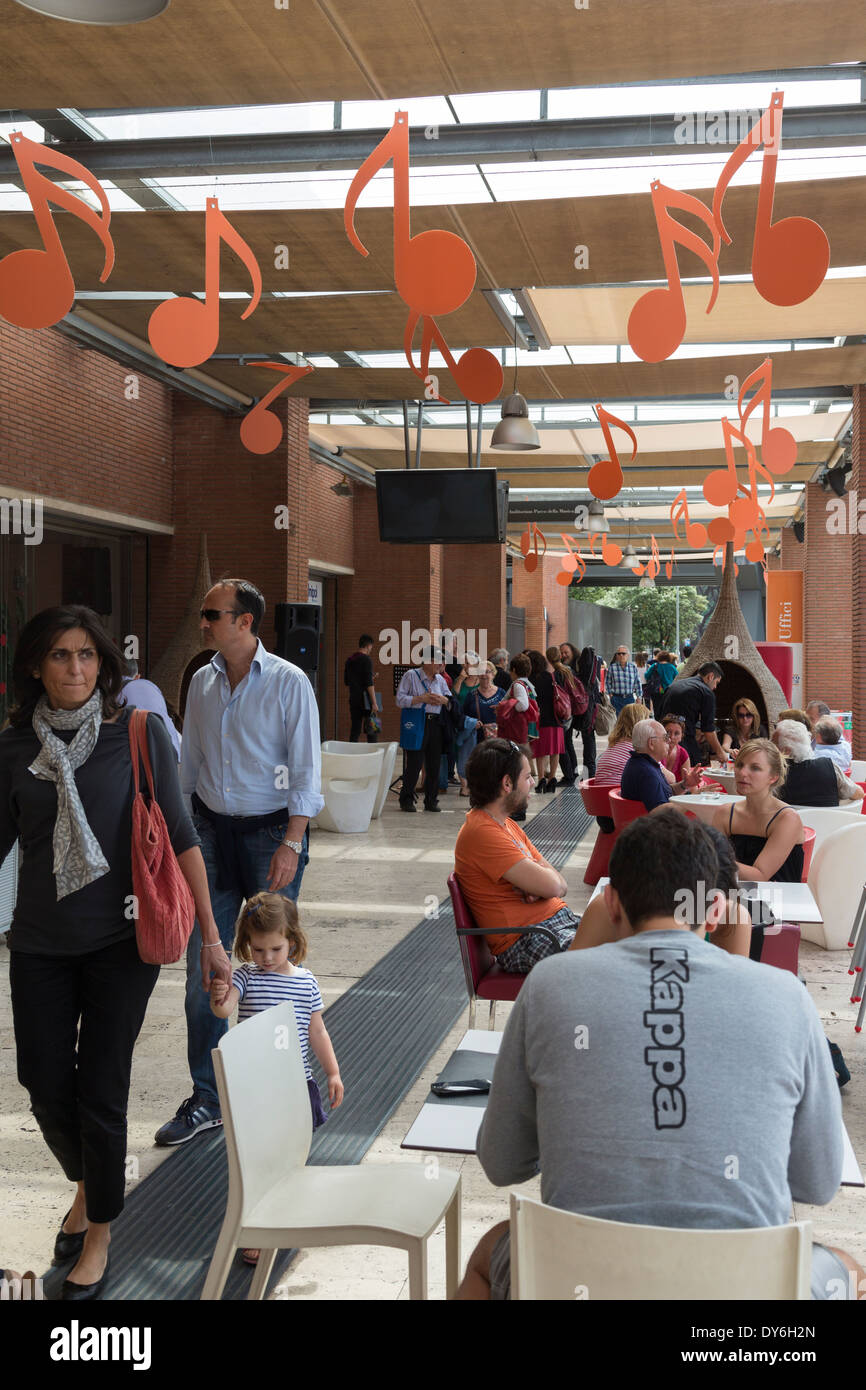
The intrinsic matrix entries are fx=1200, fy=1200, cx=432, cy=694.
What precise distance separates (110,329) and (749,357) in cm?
528

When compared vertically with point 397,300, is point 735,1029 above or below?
below

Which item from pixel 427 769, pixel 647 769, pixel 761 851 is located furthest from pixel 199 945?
pixel 427 769

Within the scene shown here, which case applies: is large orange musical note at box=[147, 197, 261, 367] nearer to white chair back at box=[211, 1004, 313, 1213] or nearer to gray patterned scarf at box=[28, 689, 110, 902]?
gray patterned scarf at box=[28, 689, 110, 902]

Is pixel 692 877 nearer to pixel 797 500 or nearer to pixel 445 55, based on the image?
pixel 445 55

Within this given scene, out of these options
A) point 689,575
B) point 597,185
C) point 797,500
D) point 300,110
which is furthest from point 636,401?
point 689,575

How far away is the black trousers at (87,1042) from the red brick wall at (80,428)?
6.92 meters

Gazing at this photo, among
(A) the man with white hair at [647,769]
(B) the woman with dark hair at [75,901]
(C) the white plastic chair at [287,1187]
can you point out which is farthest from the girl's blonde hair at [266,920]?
(A) the man with white hair at [647,769]

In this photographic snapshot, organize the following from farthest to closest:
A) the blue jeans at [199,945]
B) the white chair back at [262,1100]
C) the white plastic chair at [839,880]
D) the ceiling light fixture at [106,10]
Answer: the white plastic chair at [839,880]
the blue jeans at [199,945]
the ceiling light fixture at [106,10]
the white chair back at [262,1100]

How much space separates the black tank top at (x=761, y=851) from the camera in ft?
16.6

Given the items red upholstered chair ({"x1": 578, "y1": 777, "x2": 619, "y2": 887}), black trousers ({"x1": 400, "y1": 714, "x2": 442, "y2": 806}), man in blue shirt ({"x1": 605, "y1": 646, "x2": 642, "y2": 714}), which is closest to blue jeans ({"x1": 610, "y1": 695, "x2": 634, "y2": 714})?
man in blue shirt ({"x1": 605, "y1": 646, "x2": 642, "y2": 714})

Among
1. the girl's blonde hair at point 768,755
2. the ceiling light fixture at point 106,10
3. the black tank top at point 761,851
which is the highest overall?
the ceiling light fixture at point 106,10

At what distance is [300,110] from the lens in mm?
5750

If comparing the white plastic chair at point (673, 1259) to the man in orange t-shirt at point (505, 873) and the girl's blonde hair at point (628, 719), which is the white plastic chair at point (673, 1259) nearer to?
the man in orange t-shirt at point (505, 873)

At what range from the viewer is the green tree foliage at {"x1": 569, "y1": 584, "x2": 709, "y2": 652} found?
53.1m
